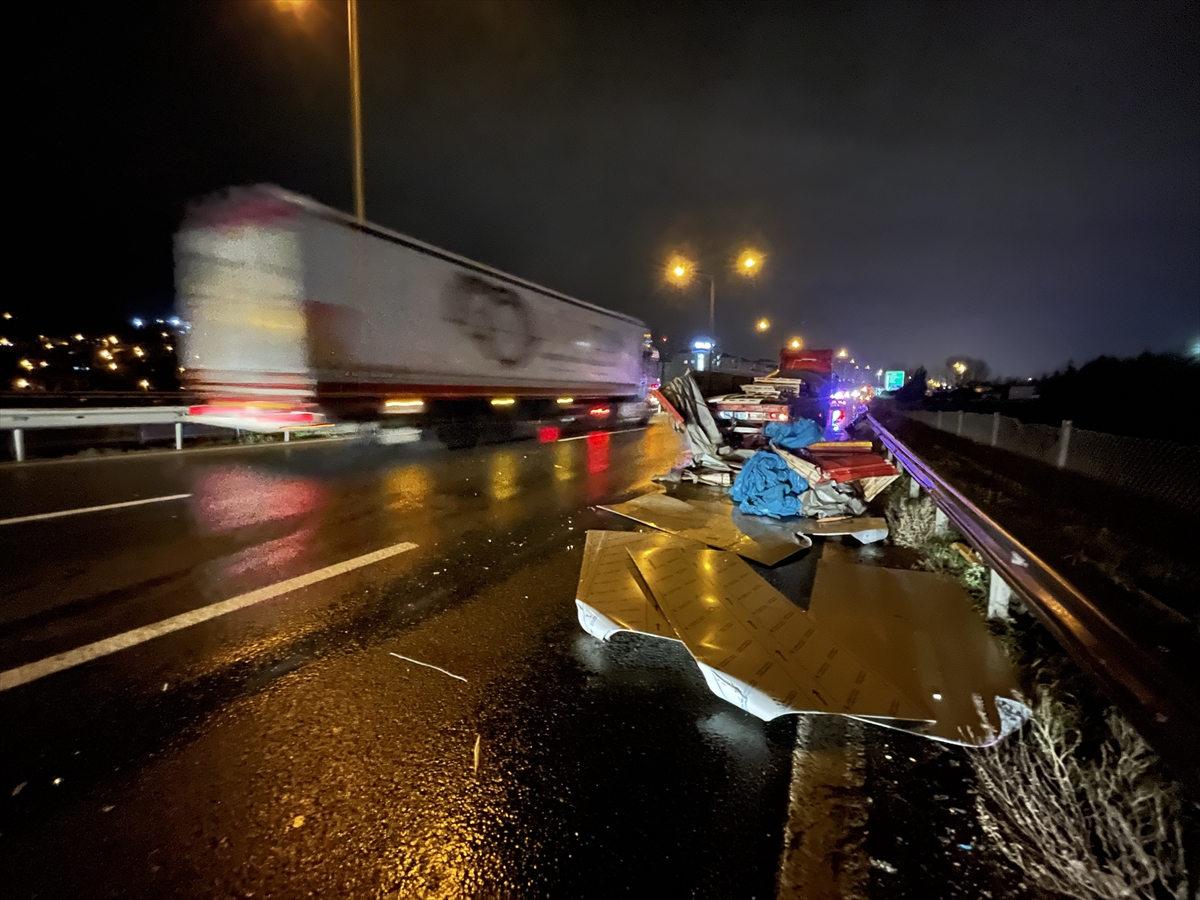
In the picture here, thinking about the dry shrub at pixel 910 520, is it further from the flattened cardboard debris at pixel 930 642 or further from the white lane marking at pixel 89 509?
the white lane marking at pixel 89 509

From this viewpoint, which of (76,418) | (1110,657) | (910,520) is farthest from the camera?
(76,418)

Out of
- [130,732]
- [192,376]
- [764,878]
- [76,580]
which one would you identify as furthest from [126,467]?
[764,878]

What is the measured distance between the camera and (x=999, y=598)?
3.62 m

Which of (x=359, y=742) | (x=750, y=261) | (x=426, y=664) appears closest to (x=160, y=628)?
(x=426, y=664)

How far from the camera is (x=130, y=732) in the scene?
95.8 inches

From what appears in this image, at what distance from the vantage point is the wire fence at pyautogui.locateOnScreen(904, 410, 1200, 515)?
7.02m

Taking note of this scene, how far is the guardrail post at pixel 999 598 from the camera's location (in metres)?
3.58

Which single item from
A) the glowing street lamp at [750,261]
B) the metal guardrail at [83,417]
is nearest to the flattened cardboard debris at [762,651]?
the metal guardrail at [83,417]

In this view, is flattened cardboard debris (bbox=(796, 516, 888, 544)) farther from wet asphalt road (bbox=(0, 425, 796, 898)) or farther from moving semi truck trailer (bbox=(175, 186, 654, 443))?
moving semi truck trailer (bbox=(175, 186, 654, 443))

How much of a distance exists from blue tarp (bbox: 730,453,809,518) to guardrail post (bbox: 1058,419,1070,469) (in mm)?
6991

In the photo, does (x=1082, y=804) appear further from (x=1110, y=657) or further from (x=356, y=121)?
(x=356, y=121)

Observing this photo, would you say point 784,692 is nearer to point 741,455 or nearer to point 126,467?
point 741,455

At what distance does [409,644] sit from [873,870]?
256cm

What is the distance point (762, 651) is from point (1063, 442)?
11.1 metres
